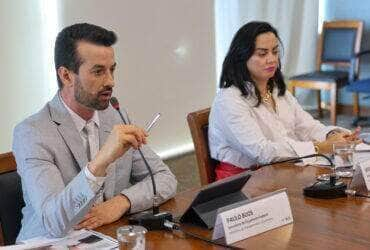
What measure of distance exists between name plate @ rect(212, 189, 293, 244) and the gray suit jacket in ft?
1.17

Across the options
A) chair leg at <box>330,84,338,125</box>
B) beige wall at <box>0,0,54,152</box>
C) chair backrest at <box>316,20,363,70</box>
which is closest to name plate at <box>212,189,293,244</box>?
beige wall at <box>0,0,54,152</box>

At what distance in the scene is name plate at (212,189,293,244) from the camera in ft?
4.87

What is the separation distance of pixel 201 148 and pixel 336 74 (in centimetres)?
363

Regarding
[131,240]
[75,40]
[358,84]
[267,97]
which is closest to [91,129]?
[75,40]

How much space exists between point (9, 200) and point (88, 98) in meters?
0.40

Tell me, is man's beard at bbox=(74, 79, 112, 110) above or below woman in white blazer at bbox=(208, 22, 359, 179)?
above

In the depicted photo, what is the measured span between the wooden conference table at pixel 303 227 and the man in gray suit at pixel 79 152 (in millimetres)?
85

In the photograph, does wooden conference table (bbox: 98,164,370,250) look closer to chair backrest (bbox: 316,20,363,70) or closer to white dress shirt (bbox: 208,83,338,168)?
white dress shirt (bbox: 208,83,338,168)

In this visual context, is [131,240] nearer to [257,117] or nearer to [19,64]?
[257,117]

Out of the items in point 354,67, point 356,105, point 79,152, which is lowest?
point 356,105

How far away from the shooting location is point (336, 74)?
5883 millimetres

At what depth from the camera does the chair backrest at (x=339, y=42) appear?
6012 millimetres

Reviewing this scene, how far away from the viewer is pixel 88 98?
183 centimetres

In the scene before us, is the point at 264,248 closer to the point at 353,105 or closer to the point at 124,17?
the point at 124,17
